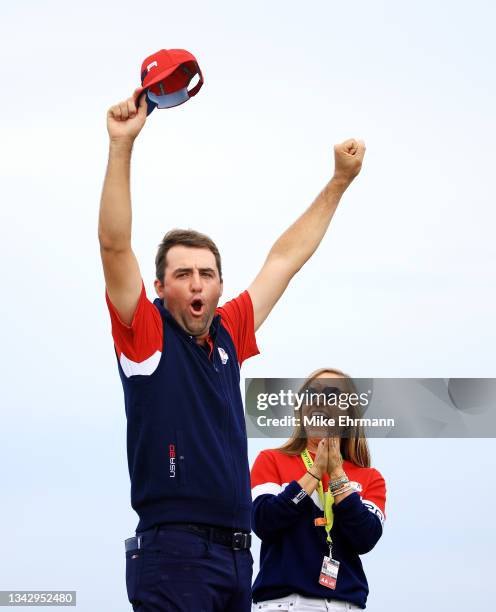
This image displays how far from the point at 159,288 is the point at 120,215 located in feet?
2.42

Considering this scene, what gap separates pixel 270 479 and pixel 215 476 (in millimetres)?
1678

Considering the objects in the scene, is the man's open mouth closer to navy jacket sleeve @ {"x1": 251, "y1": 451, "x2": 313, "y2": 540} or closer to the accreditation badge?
navy jacket sleeve @ {"x1": 251, "y1": 451, "x2": 313, "y2": 540}

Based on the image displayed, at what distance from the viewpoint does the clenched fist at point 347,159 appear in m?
6.38

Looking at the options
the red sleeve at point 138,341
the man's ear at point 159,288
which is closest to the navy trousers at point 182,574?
the red sleeve at point 138,341

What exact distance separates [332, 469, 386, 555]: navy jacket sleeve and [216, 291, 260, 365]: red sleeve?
1.23m

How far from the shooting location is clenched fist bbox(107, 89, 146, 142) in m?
5.09

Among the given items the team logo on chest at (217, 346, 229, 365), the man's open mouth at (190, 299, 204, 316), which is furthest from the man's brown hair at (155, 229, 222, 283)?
the team logo on chest at (217, 346, 229, 365)

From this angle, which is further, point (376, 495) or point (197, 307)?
point (376, 495)

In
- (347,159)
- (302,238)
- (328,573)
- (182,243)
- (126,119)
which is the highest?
(347,159)

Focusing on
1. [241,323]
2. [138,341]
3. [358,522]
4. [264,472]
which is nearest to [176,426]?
[138,341]

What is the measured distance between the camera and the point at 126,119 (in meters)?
5.17

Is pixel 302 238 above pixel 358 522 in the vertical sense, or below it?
above

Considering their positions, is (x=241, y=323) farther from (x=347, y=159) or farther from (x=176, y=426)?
(x=347, y=159)

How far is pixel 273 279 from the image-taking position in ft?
20.2
